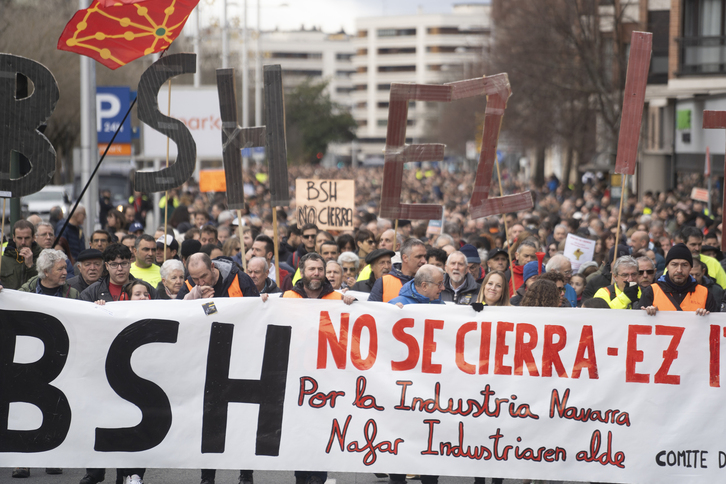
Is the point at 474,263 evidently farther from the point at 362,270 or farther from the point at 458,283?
the point at 458,283

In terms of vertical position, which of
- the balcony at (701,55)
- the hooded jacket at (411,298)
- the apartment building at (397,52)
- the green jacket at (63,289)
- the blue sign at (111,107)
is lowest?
the green jacket at (63,289)

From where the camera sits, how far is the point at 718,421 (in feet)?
19.7

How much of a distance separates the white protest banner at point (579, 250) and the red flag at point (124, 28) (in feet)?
17.6

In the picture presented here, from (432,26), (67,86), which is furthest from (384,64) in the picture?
(67,86)

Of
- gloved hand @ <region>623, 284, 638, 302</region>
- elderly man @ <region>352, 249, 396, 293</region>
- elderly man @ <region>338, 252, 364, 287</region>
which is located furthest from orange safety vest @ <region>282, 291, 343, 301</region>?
elderly man @ <region>338, 252, 364, 287</region>

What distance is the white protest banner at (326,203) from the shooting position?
42.1 ft

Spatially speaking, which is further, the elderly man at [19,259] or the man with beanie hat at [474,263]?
the man with beanie hat at [474,263]

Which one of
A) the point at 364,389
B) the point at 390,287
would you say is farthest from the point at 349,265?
the point at 364,389

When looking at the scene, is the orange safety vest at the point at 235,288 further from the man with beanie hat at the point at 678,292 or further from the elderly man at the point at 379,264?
the man with beanie hat at the point at 678,292

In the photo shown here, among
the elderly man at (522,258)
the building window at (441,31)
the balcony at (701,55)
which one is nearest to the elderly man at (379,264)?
the elderly man at (522,258)

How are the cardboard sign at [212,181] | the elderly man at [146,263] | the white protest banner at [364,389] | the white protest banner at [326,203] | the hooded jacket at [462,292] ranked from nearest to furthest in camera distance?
1. the white protest banner at [364,389]
2. the hooded jacket at [462,292]
3. the elderly man at [146,263]
4. the white protest banner at [326,203]
5. the cardboard sign at [212,181]

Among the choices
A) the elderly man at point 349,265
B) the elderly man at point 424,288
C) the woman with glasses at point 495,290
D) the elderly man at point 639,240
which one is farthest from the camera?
the elderly man at point 639,240

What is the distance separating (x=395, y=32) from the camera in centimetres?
15300

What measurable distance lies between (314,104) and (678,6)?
71672 millimetres
